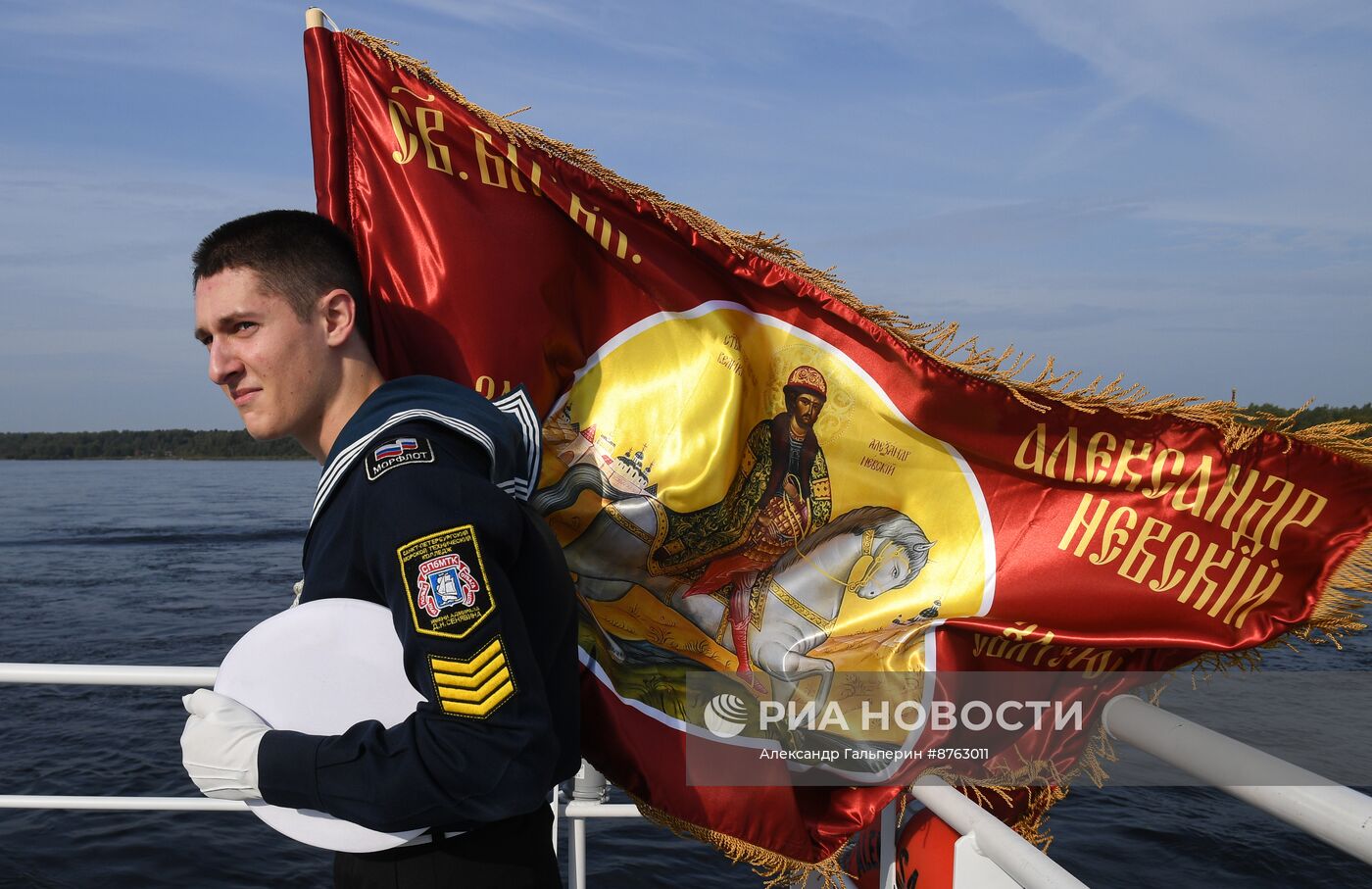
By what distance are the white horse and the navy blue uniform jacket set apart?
0.96 metres

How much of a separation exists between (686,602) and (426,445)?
1.21 m

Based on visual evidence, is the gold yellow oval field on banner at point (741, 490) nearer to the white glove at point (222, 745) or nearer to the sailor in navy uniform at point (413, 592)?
the sailor in navy uniform at point (413, 592)

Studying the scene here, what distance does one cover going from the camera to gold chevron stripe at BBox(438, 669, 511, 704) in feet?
4.37

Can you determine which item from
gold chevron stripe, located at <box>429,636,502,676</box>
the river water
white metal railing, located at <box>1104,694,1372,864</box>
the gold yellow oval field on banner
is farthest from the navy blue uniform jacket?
the river water

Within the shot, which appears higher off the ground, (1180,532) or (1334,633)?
(1180,532)

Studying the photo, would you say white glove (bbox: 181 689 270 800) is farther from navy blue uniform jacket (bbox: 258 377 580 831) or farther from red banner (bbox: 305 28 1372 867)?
red banner (bbox: 305 28 1372 867)

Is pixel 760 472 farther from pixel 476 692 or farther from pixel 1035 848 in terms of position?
pixel 476 692

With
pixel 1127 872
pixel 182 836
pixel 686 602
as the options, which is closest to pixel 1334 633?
pixel 686 602

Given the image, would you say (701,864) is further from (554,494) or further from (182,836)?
(554,494)

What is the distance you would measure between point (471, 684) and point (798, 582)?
1290 mm

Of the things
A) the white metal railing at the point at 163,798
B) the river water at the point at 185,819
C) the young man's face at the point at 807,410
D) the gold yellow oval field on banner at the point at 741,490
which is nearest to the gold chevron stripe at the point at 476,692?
the white metal railing at the point at 163,798

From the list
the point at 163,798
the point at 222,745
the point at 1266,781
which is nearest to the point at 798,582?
the point at 1266,781

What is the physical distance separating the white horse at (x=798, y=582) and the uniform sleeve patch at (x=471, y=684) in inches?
43.7

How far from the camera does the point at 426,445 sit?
55.7 inches
